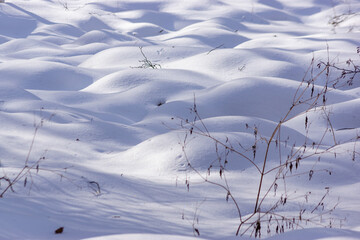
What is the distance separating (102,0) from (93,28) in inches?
76.9

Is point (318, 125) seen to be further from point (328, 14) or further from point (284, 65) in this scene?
point (328, 14)

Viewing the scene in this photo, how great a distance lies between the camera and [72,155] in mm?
2109

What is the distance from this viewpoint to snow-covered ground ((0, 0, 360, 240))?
146 cm

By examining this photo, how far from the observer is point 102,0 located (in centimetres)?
→ 775

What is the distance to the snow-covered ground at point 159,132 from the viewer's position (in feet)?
4.79

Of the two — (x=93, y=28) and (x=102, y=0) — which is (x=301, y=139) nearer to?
(x=93, y=28)

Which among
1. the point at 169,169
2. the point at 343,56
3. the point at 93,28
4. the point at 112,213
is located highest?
the point at 93,28

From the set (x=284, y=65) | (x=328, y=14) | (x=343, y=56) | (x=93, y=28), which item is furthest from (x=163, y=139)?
(x=328, y=14)

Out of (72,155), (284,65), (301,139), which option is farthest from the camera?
(284,65)

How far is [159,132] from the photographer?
2.48 m

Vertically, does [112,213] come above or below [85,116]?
below

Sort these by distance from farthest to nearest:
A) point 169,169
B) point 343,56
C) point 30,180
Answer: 1. point 343,56
2. point 169,169
3. point 30,180

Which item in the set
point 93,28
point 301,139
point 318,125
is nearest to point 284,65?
point 318,125

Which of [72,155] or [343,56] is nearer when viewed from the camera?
[72,155]
